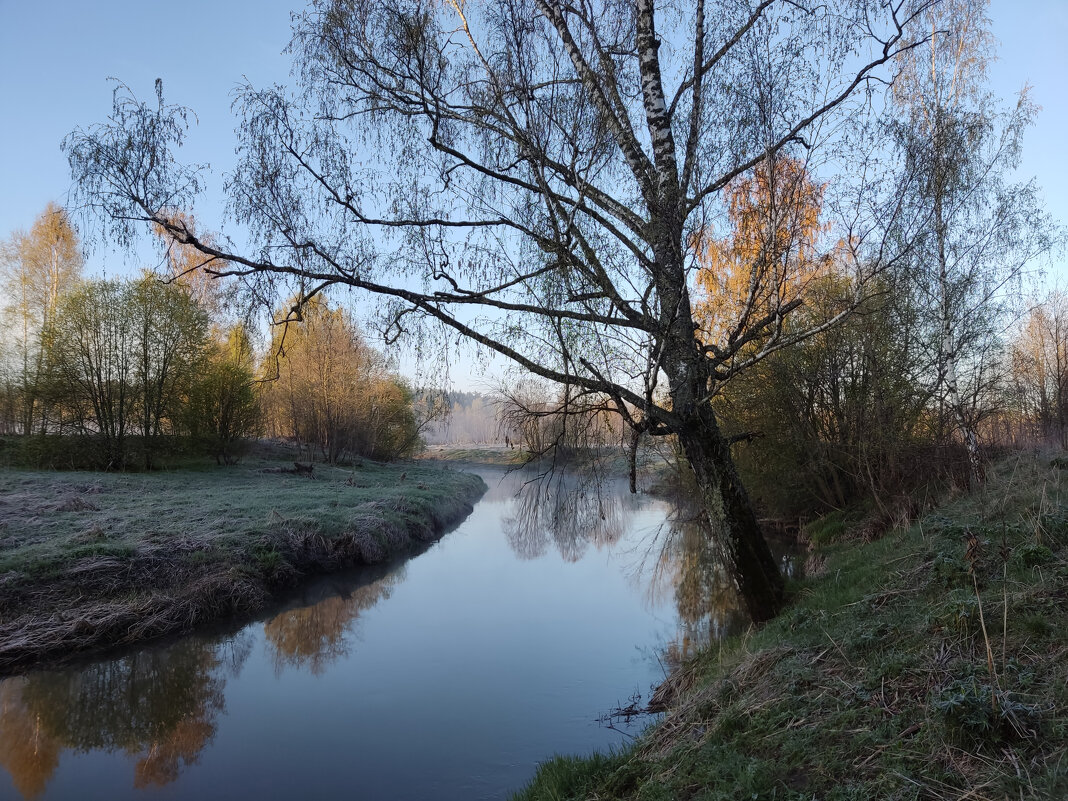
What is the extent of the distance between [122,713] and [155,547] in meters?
3.48

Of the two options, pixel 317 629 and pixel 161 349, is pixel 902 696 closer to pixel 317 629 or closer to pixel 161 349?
pixel 317 629

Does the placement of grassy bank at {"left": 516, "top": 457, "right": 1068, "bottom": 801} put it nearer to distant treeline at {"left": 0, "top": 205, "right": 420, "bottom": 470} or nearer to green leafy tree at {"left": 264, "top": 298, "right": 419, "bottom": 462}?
distant treeline at {"left": 0, "top": 205, "right": 420, "bottom": 470}

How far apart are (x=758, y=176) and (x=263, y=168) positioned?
15.6ft

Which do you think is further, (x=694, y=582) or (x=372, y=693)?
Answer: (x=694, y=582)

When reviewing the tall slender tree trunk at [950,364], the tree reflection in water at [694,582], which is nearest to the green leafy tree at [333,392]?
the tree reflection in water at [694,582]

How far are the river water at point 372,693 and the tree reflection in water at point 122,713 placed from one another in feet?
0.07

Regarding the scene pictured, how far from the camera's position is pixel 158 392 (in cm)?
1969

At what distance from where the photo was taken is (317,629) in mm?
9125

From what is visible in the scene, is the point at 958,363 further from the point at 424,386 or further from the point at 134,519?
the point at 134,519

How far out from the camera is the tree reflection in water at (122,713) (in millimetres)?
5473

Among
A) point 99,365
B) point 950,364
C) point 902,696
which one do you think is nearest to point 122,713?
point 902,696

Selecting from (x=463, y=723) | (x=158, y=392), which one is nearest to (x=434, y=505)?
(x=158, y=392)

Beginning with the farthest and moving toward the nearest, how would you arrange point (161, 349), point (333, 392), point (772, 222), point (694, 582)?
point (333, 392) → point (161, 349) → point (694, 582) → point (772, 222)

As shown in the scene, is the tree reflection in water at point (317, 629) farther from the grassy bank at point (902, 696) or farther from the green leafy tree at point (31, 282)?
the green leafy tree at point (31, 282)
